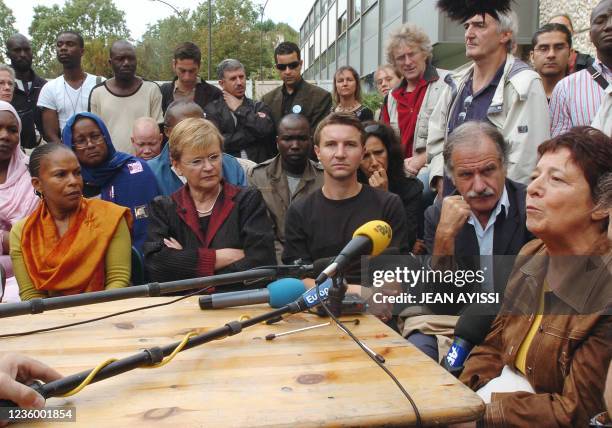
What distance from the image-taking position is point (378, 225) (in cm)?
189

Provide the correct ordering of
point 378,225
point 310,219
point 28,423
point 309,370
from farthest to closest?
1. point 310,219
2. point 378,225
3. point 309,370
4. point 28,423

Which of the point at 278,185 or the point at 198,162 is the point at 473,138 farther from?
the point at 278,185

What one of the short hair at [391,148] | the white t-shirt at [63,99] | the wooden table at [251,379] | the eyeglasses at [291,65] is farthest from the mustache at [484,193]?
the white t-shirt at [63,99]

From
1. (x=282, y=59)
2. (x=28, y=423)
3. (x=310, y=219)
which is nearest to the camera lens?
(x=28, y=423)

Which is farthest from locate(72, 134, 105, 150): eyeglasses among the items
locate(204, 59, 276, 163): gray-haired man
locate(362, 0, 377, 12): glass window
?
locate(362, 0, 377, 12): glass window

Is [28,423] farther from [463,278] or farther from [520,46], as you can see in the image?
[520,46]

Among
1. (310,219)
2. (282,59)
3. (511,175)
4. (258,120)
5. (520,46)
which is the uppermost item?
(520,46)

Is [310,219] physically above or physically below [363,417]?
above

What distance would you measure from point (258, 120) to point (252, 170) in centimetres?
107

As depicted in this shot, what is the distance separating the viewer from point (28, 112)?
5832mm

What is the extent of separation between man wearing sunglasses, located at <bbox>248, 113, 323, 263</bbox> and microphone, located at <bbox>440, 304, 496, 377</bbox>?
6.37 feet

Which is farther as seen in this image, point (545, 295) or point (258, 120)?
point (258, 120)

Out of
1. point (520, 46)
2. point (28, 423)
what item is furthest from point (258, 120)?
point (520, 46)

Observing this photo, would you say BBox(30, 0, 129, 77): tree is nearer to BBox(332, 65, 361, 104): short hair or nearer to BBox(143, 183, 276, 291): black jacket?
BBox(332, 65, 361, 104): short hair
